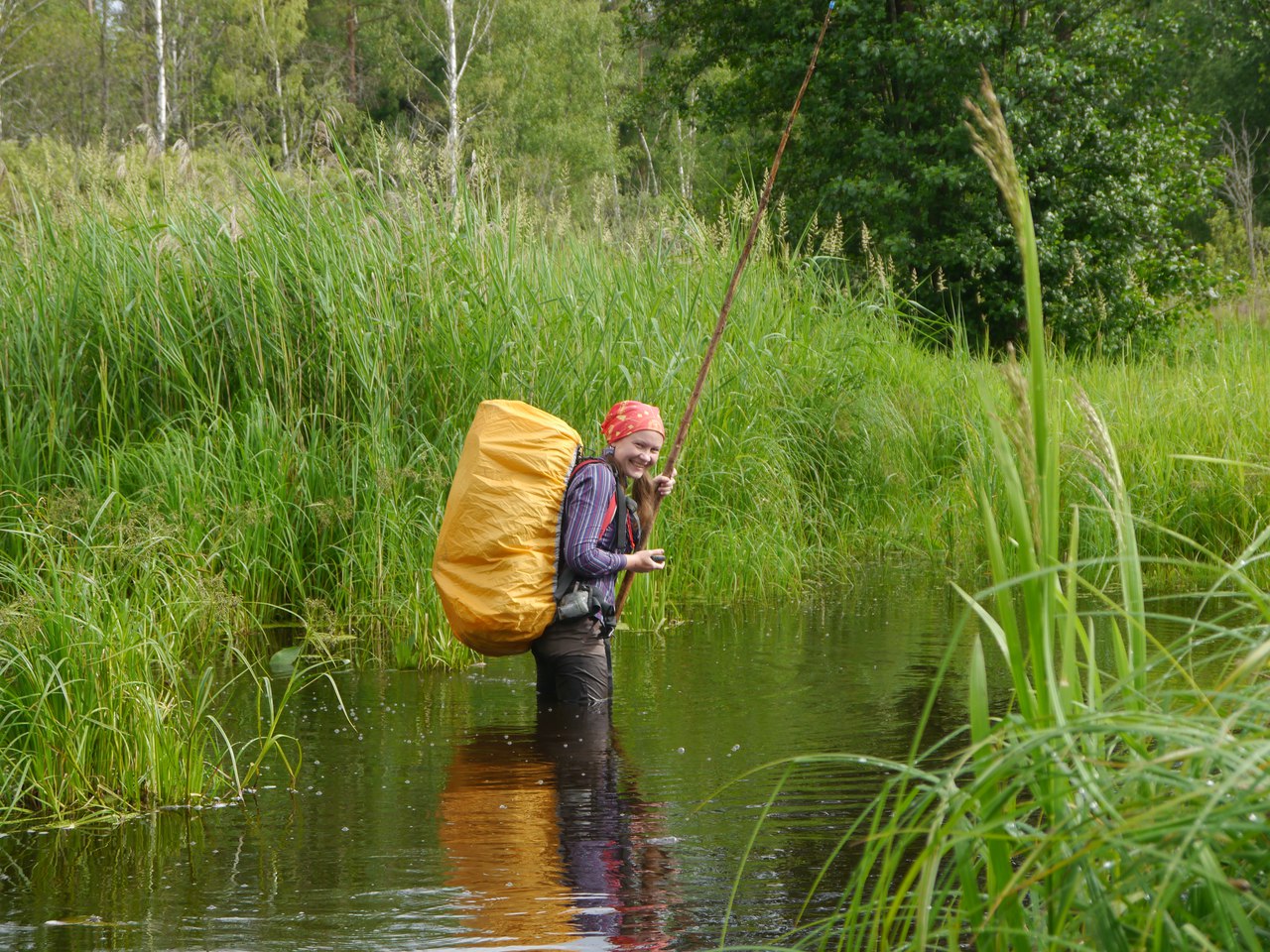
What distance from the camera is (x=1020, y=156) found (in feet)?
49.1

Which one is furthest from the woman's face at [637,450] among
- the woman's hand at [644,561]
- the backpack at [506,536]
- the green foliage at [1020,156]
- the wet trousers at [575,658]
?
the green foliage at [1020,156]

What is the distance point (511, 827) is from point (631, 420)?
183 cm

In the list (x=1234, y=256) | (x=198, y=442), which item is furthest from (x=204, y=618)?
(x=1234, y=256)

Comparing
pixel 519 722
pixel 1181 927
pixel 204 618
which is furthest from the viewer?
pixel 204 618

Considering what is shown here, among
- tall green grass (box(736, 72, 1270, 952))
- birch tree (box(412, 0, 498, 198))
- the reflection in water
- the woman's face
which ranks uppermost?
birch tree (box(412, 0, 498, 198))

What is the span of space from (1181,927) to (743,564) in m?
6.88

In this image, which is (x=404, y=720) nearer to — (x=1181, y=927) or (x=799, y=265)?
(x=1181, y=927)

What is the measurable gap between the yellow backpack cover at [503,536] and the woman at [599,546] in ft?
0.29

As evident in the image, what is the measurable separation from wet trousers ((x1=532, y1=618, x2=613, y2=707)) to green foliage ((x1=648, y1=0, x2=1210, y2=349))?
9.47m

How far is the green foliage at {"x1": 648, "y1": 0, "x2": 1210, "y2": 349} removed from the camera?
1488cm

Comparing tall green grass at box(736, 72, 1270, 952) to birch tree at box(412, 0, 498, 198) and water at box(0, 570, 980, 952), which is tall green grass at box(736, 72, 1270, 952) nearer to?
water at box(0, 570, 980, 952)

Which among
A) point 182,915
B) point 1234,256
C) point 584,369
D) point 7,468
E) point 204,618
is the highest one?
point 1234,256

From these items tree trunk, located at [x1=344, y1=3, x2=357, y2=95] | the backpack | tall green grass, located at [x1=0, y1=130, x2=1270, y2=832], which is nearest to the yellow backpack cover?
the backpack

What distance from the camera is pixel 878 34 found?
15938 millimetres
